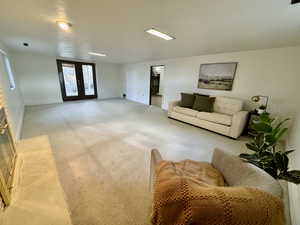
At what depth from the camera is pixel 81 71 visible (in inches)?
261

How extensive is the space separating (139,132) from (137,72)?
443 centimetres

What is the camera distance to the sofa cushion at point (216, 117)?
3.06m

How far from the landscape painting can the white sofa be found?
1.49 ft

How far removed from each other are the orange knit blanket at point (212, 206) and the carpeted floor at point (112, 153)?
0.65 metres

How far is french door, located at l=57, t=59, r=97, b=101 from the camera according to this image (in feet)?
20.3

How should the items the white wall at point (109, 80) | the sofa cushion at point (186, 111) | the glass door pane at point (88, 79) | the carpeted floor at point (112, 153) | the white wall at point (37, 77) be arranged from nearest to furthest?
1. the carpeted floor at point (112, 153)
2. the sofa cushion at point (186, 111)
3. the white wall at point (37, 77)
4. the glass door pane at point (88, 79)
5. the white wall at point (109, 80)

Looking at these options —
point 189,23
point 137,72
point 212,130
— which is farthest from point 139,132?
point 137,72

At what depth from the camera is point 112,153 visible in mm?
2305

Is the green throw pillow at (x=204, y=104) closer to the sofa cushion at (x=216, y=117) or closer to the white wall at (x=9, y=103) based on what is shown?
the sofa cushion at (x=216, y=117)

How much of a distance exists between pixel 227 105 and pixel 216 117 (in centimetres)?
62

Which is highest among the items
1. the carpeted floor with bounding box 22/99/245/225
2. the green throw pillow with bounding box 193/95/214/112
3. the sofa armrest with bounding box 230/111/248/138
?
the green throw pillow with bounding box 193/95/214/112

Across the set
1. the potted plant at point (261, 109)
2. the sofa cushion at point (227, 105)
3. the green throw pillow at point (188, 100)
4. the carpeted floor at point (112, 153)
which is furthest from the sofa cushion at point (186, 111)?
the potted plant at point (261, 109)

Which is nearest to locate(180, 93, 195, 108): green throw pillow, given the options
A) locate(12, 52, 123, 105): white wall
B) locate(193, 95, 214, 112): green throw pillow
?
locate(193, 95, 214, 112): green throw pillow

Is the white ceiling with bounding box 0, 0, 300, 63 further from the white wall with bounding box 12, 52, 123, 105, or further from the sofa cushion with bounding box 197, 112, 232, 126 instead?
the white wall with bounding box 12, 52, 123, 105
